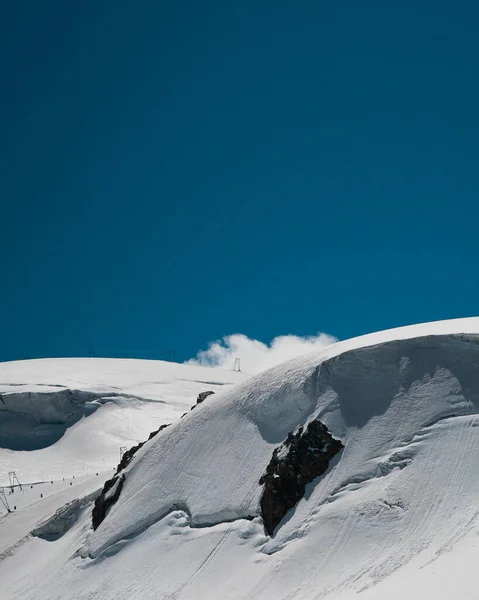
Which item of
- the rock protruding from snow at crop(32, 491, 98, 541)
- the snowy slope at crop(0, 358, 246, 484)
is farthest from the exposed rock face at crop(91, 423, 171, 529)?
the snowy slope at crop(0, 358, 246, 484)

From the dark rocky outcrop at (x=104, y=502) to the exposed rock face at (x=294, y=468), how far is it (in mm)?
11580

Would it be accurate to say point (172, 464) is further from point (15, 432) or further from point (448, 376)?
point (15, 432)

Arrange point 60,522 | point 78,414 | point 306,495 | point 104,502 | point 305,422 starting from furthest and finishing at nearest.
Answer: point 78,414 → point 60,522 → point 104,502 → point 305,422 → point 306,495

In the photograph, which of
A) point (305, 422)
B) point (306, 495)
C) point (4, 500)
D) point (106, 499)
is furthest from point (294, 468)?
point (4, 500)

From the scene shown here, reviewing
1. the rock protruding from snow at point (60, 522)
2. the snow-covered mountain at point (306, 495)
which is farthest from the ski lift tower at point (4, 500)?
the snow-covered mountain at point (306, 495)

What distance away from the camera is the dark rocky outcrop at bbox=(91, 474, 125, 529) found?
43.7m

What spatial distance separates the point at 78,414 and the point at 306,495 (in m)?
50.4

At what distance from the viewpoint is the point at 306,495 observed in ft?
111

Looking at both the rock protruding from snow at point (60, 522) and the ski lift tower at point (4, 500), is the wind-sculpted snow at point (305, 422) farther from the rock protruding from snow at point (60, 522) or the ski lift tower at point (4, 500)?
the ski lift tower at point (4, 500)

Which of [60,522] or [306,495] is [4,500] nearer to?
[60,522]

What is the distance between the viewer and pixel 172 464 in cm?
4197

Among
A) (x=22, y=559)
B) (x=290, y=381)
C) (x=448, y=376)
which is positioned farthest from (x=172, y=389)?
(x=448, y=376)

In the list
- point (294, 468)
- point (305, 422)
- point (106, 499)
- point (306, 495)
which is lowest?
point (306, 495)

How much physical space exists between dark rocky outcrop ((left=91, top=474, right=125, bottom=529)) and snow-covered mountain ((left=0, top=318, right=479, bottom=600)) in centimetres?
12
